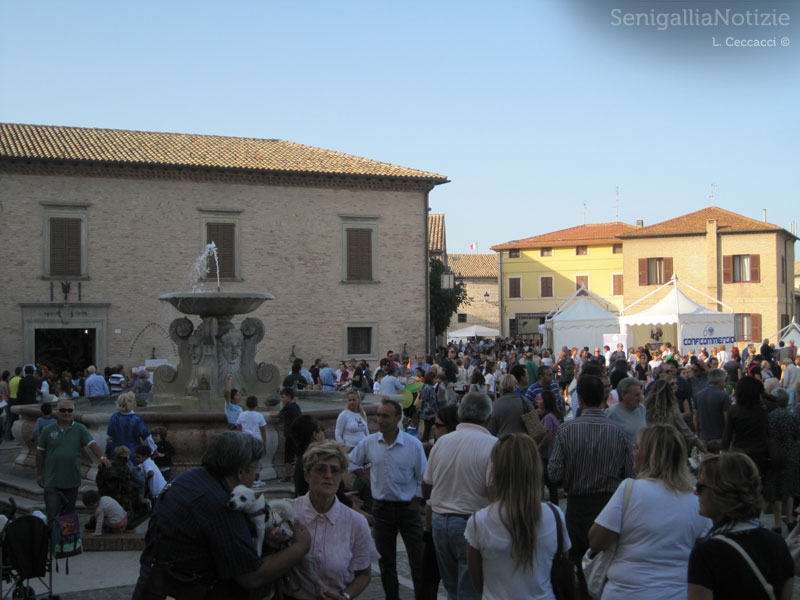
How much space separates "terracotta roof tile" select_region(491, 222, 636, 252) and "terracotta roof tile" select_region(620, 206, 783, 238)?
7.11 metres

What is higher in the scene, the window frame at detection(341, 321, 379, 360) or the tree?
the tree

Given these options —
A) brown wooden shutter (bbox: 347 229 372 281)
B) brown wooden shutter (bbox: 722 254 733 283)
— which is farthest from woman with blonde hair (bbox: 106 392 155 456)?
brown wooden shutter (bbox: 722 254 733 283)

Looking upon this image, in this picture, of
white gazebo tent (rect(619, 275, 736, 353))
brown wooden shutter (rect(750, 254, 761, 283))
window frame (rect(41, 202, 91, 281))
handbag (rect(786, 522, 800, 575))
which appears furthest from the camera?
brown wooden shutter (rect(750, 254, 761, 283))

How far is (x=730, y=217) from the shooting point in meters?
46.4

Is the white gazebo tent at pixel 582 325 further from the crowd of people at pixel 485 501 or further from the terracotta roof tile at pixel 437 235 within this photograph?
the terracotta roof tile at pixel 437 235

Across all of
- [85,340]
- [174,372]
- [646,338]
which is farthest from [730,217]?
[174,372]

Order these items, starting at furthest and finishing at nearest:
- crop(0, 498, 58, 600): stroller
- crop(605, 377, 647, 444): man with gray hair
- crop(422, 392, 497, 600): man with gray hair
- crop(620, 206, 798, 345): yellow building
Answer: crop(620, 206, 798, 345): yellow building < crop(605, 377, 647, 444): man with gray hair < crop(0, 498, 58, 600): stroller < crop(422, 392, 497, 600): man with gray hair

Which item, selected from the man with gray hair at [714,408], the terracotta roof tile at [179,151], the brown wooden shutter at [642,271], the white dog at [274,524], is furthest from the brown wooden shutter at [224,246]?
the white dog at [274,524]

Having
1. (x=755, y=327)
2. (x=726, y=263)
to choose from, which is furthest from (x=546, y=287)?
(x=755, y=327)

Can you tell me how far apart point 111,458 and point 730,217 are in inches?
1684

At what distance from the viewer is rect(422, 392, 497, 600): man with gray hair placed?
4977 millimetres

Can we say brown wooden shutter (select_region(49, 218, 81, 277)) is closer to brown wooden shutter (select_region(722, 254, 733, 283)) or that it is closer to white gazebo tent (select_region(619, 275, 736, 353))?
white gazebo tent (select_region(619, 275, 736, 353))

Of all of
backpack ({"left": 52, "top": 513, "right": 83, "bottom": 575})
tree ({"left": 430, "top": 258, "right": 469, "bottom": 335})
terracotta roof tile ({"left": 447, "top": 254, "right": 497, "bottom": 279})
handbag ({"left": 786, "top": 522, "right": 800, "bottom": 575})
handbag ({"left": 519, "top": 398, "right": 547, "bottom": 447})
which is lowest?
backpack ({"left": 52, "top": 513, "right": 83, "bottom": 575})

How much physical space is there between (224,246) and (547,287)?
31.6 metres
